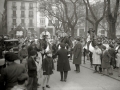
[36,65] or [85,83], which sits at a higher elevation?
[36,65]

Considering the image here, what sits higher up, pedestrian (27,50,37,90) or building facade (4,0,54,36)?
building facade (4,0,54,36)

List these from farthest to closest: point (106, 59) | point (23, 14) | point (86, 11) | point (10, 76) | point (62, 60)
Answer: point (23, 14)
point (86, 11)
point (106, 59)
point (62, 60)
point (10, 76)

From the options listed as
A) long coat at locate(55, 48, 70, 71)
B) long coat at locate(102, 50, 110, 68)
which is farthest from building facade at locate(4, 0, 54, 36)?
long coat at locate(55, 48, 70, 71)

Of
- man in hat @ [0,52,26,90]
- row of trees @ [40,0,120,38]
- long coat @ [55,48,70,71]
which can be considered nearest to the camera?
man in hat @ [0,52,26,90]

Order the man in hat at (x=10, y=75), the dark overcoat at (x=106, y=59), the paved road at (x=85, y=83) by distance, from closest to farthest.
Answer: the man in hat at (x=10, y=75) < the paved road at (x=85, y=83) < the dark overcoat at (x=106, y=59)

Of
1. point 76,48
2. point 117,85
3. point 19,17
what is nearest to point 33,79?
point 117,85

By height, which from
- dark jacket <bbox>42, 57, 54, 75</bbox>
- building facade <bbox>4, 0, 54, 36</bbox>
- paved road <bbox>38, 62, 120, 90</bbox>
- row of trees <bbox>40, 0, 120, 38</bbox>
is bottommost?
paved road <bbox>38, 62, 120, 90</bbox>

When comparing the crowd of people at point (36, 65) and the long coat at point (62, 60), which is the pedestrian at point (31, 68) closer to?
the crowd of people at point (36, 65)

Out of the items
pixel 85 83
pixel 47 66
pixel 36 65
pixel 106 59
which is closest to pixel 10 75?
pixel 36 65

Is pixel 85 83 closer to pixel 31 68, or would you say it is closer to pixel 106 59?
pixel 106 59

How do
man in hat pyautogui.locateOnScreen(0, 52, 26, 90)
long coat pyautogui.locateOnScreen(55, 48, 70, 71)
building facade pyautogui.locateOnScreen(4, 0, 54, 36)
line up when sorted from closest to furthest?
1. man in hat pyautogui.locateOnScreen(0, 52, 26, 90)
2. long coat pyautogui.locateOnScreen(55, 48, 70, 71)
3. building facade pyautogui.locateOnScreen(4, 0, 54, 36)

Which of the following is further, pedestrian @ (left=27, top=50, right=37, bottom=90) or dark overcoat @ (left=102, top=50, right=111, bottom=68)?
dark overcoat @ (left=102, top=50, right=111, bottom=68)

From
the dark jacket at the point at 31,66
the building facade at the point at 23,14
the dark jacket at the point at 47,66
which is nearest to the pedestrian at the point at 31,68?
the dark jacket at the point at 31,66

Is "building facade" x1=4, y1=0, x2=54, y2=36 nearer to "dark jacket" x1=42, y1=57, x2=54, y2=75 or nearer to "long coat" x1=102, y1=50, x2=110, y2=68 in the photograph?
"long coat" x1=102, y1=50, x2=110, y2=68
